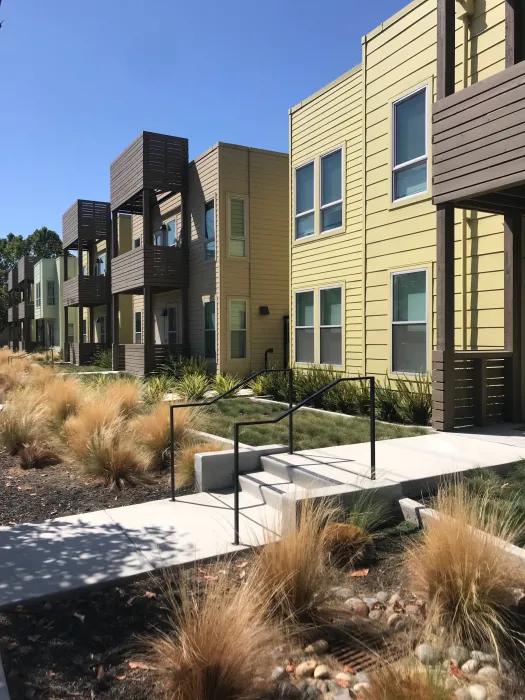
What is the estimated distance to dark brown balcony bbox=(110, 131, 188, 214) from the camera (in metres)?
17.9

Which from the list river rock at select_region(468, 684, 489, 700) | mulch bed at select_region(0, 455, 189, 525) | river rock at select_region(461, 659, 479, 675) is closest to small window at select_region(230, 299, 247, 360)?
mulch bed at select_region(0, 455, 189, 525)

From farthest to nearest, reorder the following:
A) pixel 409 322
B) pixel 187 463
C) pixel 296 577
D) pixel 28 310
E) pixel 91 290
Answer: pixel 28 310, pixel 91 290, pixel 409 322, pixel 187 463, pixel 296 577

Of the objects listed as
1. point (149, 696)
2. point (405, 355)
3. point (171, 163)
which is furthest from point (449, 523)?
point (171, 163)

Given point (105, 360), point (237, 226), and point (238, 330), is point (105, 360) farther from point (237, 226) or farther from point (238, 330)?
point (237, 226)

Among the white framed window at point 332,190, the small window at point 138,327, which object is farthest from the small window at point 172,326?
the white framed window at point 332,190

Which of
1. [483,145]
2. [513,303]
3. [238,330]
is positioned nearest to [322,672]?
[483,145]

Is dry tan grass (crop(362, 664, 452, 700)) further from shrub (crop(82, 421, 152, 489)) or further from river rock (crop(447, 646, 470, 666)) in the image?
shrub (crop(82, 421, 152, 489))

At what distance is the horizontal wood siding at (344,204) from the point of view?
1142 cm

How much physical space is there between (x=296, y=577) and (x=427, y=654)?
0.78m

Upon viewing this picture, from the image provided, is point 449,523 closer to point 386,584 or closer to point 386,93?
point 386,584

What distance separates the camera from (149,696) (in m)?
2.58

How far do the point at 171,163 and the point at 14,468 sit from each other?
1336 centimetres

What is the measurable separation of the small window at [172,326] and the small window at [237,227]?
171 inches

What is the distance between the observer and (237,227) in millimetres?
16984
